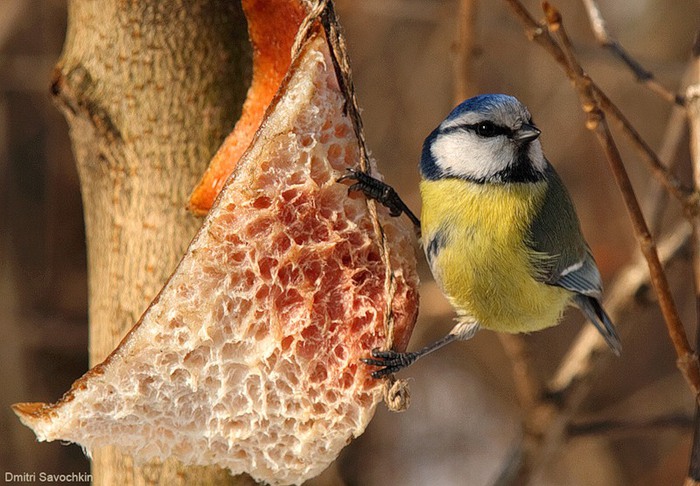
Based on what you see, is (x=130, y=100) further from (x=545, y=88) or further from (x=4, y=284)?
(x=545, y=88)

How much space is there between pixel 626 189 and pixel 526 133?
0.31 meters

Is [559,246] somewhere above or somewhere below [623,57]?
below

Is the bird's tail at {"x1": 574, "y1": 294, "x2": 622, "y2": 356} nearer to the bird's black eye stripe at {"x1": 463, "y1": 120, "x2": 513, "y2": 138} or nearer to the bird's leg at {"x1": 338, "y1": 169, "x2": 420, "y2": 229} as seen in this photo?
the bird's black eye stripe at {"x1": 463, "y1": 120, "x2": 513, "y2": 138}

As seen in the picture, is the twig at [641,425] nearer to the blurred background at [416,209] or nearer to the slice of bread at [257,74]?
the blurred background at [416,209]

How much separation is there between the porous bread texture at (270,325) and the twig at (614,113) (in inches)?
13.1

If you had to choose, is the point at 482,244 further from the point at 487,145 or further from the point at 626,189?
the point at 626,189

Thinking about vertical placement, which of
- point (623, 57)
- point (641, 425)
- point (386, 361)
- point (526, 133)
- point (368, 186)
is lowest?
point (641, 425)

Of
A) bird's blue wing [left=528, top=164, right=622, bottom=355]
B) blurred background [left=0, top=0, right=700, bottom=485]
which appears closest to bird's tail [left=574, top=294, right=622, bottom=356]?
bird's blue wing [left=528, top=164, right=622, bottom=355]

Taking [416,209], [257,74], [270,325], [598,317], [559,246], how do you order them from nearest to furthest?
[270,325] → [257,74] → [559,246] → [598,317] → [416,209]

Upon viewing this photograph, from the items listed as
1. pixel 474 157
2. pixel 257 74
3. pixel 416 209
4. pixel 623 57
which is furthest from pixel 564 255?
pixel 416 209

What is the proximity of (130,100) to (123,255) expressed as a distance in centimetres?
29

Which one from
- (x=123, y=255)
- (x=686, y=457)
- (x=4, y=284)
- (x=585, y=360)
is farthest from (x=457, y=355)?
(x=123, y=255)

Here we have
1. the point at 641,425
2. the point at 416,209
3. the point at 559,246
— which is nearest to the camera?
the point at 559,246

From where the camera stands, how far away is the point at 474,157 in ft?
5.63
